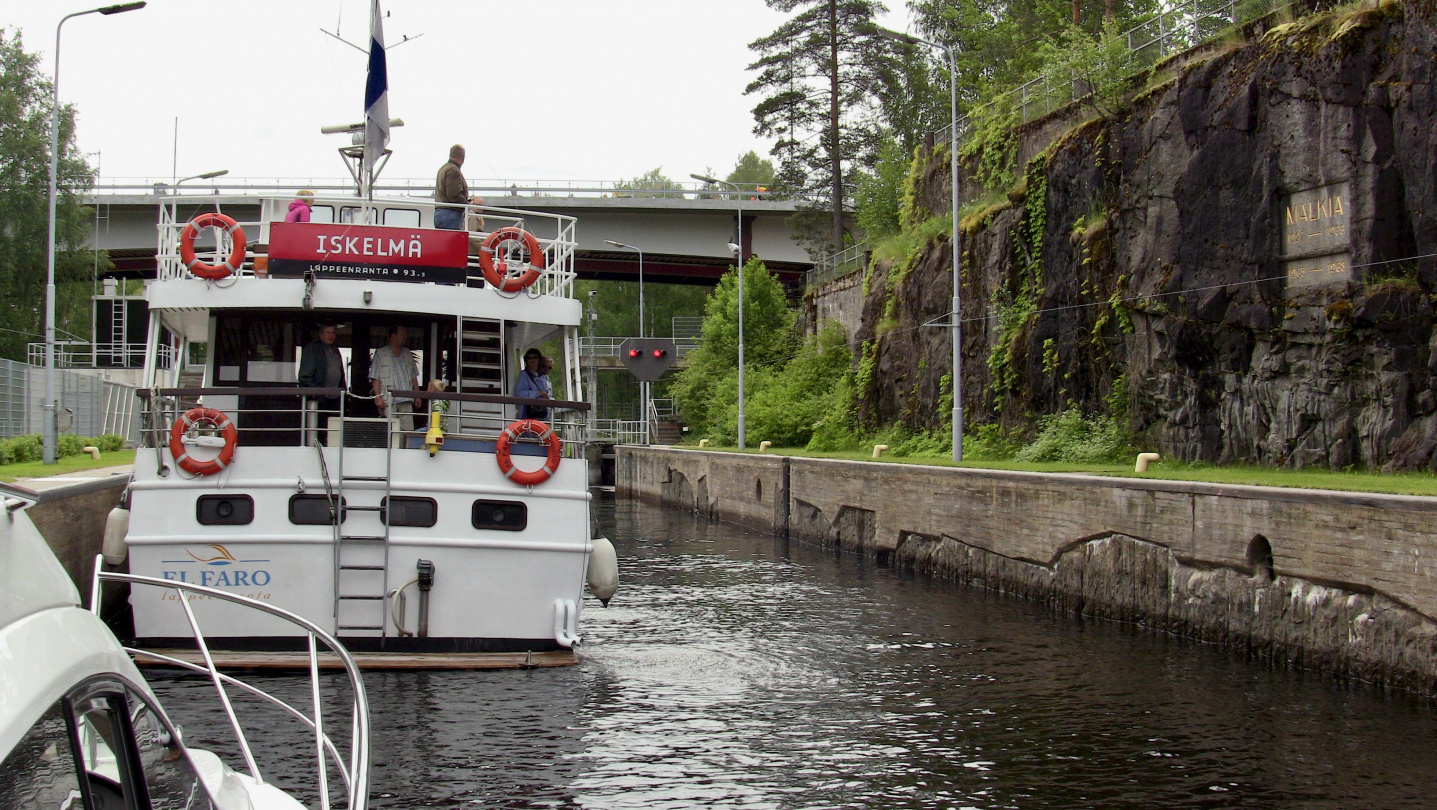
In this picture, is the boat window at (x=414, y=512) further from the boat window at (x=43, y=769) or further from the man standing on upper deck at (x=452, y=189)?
the boat window at (x=43, y=769)

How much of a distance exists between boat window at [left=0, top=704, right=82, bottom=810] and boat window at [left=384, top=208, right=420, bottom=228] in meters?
12.3

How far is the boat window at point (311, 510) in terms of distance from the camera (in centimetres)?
1111

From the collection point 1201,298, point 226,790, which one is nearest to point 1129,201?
point 1201,298

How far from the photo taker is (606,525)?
31344mm

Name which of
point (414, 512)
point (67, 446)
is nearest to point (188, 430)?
point (414, 512)

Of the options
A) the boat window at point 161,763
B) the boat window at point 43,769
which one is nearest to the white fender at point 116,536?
the boat window at point 161,763

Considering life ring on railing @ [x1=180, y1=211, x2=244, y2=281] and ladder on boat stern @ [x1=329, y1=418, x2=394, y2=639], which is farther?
life ring on railing @ [x1=180, y1=211, x2=244, y2=281]

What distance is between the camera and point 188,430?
1101cm

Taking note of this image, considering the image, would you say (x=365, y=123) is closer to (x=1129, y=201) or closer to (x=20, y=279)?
(x=1129, y=201)

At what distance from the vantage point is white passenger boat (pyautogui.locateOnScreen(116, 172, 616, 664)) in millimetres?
11031

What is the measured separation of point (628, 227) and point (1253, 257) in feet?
117

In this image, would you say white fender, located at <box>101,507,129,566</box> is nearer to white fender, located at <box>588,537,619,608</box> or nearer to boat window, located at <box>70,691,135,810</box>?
white fender, located at <box>588,537,619,608</box>

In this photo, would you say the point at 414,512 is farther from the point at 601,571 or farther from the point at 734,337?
the point at 734,337

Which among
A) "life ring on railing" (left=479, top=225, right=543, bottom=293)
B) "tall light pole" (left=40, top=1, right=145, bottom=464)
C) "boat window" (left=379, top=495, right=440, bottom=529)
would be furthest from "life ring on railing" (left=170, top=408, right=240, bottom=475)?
"tall light pole" (left=40, top=1, right=145, bottom=464)
